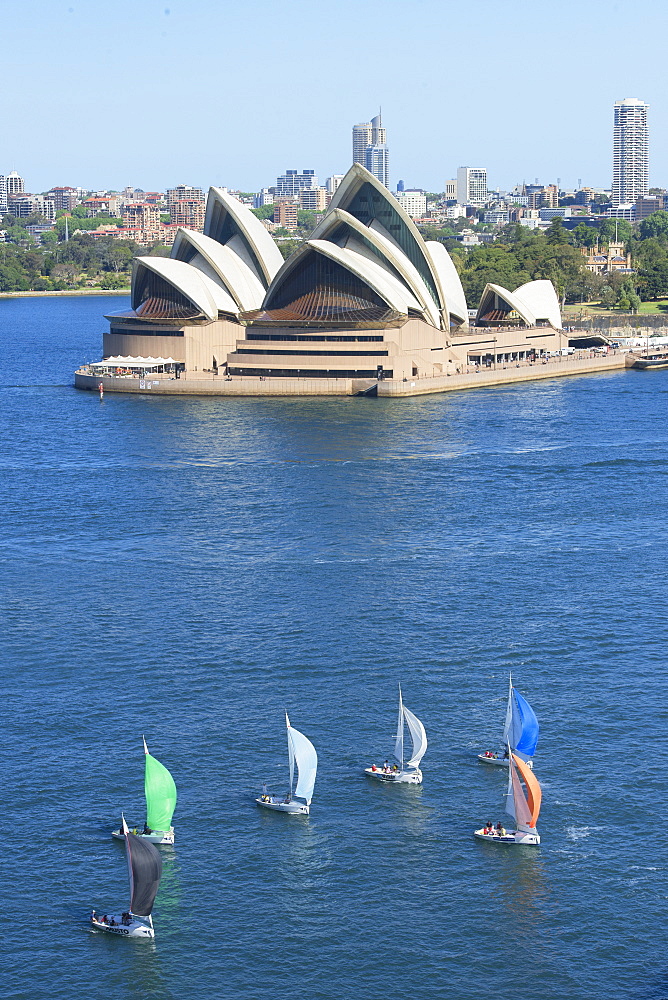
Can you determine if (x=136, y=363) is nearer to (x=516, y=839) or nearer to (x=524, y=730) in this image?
(x=524, y=730)

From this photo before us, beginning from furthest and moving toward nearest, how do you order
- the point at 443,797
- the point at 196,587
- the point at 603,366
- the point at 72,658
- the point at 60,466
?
1. the point at 603,366
2. the point at 60,466
3. the point at 196,587
4. the point at 72,658
5. the point at 443,797

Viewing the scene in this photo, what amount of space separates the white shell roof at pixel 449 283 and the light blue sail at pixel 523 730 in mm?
60547

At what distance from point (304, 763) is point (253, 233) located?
209 ft

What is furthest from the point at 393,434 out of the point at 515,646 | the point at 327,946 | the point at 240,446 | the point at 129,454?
the point at 327,946

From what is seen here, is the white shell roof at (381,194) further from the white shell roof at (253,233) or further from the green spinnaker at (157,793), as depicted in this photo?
the green spinnaker at (157,793)


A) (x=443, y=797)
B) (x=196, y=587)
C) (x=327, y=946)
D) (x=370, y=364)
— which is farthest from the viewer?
(x=370, y=364)

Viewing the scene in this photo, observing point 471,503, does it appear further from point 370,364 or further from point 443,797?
point 370,364

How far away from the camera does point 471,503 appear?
4956 cm

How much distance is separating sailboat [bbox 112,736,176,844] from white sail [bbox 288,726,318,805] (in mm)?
2258

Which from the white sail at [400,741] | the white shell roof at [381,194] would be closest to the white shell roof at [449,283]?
the white shell roof at [381,194]

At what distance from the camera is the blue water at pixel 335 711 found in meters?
22.1

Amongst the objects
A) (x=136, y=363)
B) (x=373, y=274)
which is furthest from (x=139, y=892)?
(x=136, y=363)

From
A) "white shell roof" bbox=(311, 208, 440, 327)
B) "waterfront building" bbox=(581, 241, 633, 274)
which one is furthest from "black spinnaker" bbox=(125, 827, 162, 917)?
"waterfront building" bbox=(581, 241, 633, 274)

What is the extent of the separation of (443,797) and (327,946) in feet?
16.6
